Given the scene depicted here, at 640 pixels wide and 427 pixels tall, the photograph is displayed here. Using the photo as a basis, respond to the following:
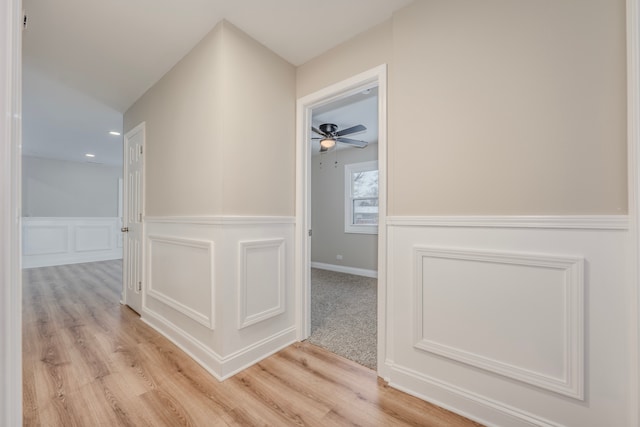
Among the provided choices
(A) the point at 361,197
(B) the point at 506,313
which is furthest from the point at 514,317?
(A) the point at 361,197

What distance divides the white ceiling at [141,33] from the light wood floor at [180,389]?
2.37 metres

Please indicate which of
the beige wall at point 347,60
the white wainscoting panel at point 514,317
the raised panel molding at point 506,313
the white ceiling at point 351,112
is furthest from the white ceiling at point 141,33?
the raised panel molding at point 506,313

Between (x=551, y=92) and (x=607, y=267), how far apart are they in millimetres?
790

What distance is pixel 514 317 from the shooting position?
129 cm

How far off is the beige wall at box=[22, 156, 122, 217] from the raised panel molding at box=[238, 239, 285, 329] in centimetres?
673

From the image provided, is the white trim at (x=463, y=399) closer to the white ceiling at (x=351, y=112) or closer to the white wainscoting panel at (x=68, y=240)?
the white ceiling at (x=351, y=112)

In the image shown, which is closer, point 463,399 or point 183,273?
point 463,399

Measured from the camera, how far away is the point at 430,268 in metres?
1.54

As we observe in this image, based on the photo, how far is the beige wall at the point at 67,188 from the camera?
18.8 ft

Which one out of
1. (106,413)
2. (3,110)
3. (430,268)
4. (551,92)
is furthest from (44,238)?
(551,92)

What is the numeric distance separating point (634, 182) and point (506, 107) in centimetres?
58

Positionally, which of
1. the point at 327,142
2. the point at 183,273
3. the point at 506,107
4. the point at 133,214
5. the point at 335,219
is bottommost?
the point at 183,273

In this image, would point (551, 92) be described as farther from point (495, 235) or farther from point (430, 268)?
point (430, 268)

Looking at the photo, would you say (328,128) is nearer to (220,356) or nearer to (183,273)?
(183,273)
